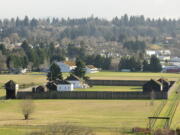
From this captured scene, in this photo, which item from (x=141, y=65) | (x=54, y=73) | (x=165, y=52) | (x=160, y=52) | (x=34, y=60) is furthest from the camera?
(x=165, y=52)

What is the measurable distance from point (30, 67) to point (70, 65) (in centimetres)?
873

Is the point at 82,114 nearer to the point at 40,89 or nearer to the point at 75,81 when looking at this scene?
the point at 40,89

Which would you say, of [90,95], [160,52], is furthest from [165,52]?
[90,95]

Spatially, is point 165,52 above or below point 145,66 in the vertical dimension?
above

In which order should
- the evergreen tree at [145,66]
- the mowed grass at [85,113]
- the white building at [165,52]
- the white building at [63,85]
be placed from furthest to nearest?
the white building at [165,52] < the evergreen tree at [145,66] < the white building at [63,85] < the mowed grass at [85,113]

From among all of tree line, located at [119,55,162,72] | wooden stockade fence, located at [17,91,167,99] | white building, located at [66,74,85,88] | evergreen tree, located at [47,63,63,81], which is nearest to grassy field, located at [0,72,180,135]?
wooden stockade fence, located at [17,91,167,99]

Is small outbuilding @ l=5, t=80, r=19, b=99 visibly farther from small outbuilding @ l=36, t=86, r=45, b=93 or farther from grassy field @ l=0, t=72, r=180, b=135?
small outbuilding @ l=36, t=86, r=45, b=93

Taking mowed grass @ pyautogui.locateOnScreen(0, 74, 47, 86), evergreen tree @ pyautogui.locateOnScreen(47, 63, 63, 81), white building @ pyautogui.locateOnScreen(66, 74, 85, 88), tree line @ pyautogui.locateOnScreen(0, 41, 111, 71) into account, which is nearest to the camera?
white building @ pyautogui.locateOnScreen(66, 74, 85, 88)

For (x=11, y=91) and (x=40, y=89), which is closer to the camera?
(x=11, y=91)

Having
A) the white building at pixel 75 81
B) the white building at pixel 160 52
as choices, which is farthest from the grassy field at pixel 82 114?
the white building at pixel 160 52

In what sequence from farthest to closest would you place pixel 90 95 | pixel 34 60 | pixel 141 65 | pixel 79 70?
1. pixel 141 65
2. pixel 34 60
3. pixel 79 70
4. pixel 90 95

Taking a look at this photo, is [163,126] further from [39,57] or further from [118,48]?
[118,48]

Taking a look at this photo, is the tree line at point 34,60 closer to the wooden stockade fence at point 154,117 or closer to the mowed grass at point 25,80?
the mowed grass at point 25,80

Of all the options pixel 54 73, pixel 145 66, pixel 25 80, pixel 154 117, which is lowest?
pixel 25 80
